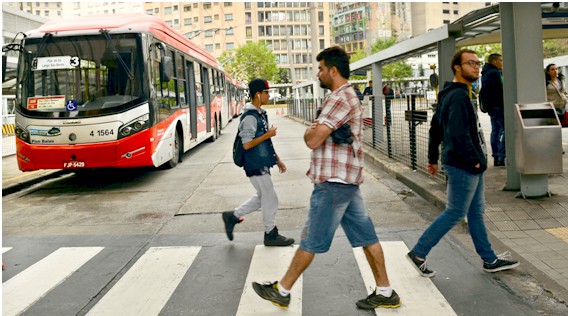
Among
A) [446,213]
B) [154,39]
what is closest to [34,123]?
[154,39]

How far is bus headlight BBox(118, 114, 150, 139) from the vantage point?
10.0 metres

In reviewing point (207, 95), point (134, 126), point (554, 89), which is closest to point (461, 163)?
point (554, 89)

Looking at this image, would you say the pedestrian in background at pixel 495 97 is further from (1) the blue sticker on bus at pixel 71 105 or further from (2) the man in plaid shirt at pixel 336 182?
(1) the blue sticker on bus at pixel 71 105

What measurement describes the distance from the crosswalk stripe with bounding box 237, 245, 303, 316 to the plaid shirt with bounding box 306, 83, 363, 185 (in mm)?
977

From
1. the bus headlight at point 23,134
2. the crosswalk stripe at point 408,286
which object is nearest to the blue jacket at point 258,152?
the crosswalk stripe at point 408,286

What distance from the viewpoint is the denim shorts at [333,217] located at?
12.7ft

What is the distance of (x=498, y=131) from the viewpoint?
32.5ft

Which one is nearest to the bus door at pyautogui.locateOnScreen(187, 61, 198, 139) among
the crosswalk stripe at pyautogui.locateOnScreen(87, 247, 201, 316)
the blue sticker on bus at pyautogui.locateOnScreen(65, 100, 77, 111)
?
the blue sticker on bus at pyautogui.locateOnScreen(65, 100, 77, 111)

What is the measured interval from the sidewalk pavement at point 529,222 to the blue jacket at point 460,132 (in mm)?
1061

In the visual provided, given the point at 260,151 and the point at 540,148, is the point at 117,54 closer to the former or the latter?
the point at 260,151

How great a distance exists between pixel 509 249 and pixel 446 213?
1.14m

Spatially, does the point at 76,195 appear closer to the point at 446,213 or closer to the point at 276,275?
the point at 276,275

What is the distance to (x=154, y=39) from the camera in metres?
11.2

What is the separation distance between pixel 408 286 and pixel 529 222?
2404 millimetres
